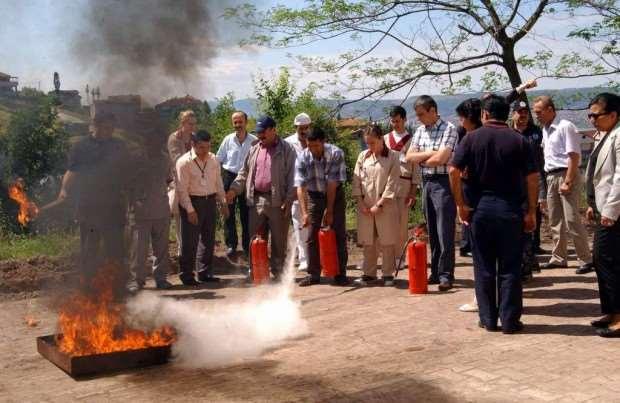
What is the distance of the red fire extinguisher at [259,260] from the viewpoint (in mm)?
9398

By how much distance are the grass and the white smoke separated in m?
2.31

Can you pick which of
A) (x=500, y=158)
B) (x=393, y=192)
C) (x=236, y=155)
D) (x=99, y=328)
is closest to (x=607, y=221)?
(x=500, y=158)

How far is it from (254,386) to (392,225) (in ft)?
13.0

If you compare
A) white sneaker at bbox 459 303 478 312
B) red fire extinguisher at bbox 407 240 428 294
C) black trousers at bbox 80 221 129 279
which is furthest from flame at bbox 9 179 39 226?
white sneaker at bbox 459 303 478 312

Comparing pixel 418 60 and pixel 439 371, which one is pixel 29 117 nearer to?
pixel 418 60

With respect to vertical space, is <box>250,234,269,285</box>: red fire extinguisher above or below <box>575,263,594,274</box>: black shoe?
above

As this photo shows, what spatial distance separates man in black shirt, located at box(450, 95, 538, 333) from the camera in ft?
20.9

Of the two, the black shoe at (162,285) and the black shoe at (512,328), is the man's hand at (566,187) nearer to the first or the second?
the black shoe at (512,328)

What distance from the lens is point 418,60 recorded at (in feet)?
40.3

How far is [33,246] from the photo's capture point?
1112 cm

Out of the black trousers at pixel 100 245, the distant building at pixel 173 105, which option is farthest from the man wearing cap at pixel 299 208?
the black trousers at pixel 100 245

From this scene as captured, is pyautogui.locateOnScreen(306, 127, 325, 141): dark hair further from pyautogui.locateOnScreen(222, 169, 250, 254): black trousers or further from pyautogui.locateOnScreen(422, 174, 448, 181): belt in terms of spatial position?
pyautogui.locateOnScreen(222, 169, 250, 254): black trousers

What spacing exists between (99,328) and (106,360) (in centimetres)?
46

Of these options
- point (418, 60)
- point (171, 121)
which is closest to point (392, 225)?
point (171, 121)
